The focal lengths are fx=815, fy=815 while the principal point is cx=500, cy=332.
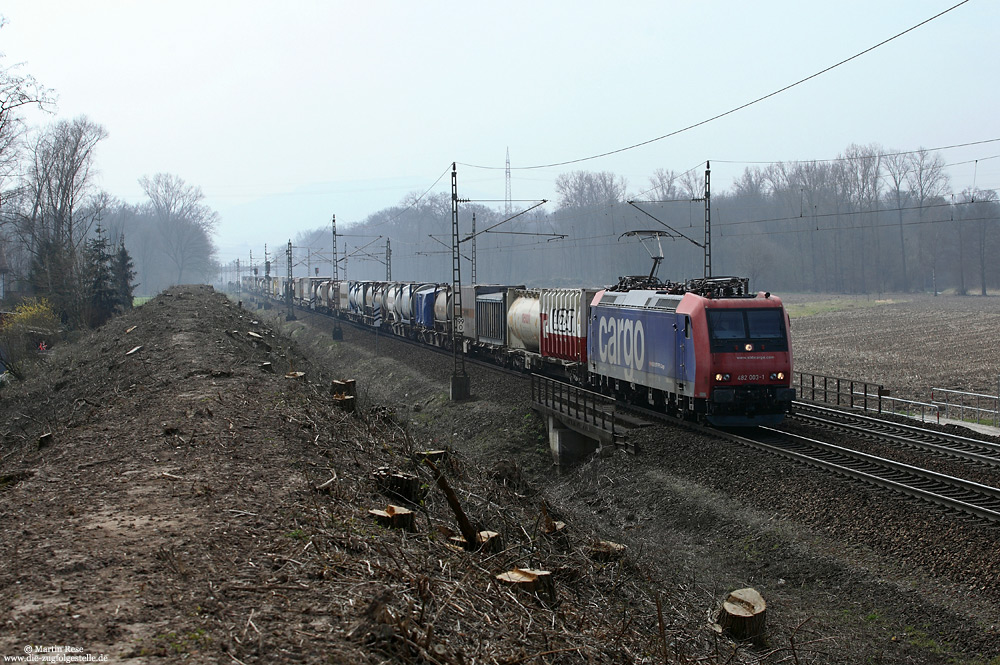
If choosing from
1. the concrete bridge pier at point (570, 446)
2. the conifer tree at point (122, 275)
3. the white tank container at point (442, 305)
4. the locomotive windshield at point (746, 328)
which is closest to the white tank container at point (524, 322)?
the concrete bridge pier at point (570, 446)

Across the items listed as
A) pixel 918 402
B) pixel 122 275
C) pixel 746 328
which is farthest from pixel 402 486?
pixel 122 275

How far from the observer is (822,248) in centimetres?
→ 9744

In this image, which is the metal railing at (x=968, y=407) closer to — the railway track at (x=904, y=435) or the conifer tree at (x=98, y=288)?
the railway track at (x=904, y=435)

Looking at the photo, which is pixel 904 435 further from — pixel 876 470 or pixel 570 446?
pixel 570 446

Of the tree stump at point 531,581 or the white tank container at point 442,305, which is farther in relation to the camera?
the white tank container at point 442,305

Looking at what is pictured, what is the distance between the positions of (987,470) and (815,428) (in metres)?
Result: 4.56

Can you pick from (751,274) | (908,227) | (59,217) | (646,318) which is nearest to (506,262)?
(751,274)

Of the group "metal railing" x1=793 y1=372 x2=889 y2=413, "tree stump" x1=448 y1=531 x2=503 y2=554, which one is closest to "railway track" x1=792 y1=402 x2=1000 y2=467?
"metal railing" x1=793 y1=372 x2=889 y2=413

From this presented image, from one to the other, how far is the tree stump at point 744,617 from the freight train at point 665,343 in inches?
358

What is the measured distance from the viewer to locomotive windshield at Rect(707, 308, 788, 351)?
56.8 feet

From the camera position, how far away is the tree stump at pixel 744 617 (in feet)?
26.6

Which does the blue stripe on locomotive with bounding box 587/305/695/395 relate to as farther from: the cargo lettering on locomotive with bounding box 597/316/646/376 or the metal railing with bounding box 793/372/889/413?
the metal railing with bounding box 793/372/889/413

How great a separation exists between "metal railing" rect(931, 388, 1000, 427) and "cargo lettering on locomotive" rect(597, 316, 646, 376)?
24.5 feet

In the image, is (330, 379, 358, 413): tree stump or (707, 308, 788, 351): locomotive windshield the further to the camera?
(707, 308, 788, 351): locomotive windshield
